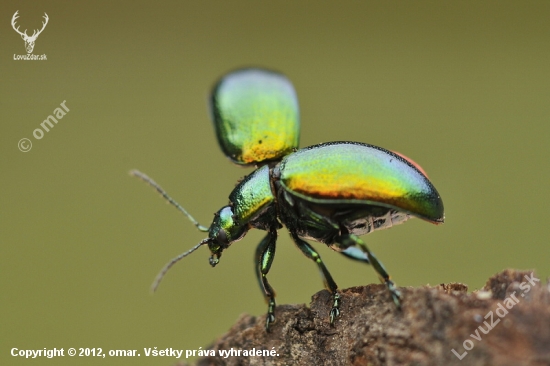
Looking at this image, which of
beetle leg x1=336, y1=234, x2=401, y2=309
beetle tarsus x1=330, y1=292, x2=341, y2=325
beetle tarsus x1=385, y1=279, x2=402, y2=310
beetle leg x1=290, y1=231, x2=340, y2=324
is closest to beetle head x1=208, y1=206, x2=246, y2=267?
beetle leg x1=290, y1=231, x2=340, y2=324

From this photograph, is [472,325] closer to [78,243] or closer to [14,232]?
[78,243]

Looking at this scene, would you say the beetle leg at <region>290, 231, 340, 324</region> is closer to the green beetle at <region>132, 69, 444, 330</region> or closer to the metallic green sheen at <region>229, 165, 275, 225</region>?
the green beetle at <region>132, 69, 444, 330</region>

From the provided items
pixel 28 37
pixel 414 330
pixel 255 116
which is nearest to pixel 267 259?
pixel 255 116

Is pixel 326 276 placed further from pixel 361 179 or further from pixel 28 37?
pixel 28 37

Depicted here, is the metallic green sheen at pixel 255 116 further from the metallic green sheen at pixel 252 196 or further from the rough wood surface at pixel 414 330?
the rough wood surface at pixel 414 330

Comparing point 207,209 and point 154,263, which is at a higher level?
point 207,209

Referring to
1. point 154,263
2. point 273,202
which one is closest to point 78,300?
point 154,263

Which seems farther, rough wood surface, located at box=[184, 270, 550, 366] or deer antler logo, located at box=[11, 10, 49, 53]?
deer antler logo, located at box=[11, 10, 49, 53]
